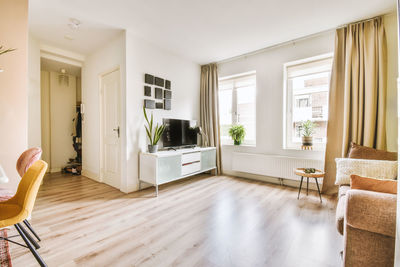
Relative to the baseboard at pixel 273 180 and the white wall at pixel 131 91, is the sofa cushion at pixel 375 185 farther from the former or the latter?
the white wall at pixel 131 91

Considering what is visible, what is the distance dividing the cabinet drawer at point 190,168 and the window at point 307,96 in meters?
1.78

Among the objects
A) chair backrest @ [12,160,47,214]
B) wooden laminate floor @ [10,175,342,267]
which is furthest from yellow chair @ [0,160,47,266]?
wooden laminate floor @ [10,175,342,267]

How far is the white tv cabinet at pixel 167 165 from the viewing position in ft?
9.41

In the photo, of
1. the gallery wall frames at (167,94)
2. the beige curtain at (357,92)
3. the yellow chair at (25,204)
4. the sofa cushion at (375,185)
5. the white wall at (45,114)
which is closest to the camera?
the yellow chair at (25,204)

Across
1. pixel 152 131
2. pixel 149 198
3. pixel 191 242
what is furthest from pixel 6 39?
pixel 191 242

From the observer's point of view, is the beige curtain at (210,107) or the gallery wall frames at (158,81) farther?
the beige curtain at (210,107)

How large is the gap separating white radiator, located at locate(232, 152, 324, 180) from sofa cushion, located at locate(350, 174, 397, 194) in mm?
1721

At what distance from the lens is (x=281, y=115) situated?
3418 millimetres

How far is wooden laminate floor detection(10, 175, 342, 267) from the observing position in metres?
1.43

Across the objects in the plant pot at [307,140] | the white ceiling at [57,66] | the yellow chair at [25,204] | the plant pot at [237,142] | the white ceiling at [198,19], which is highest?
the white ceiling at [198,19]

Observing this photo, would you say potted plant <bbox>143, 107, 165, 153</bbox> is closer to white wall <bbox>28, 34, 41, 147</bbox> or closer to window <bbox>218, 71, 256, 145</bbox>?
window <bbox>218, 71, 256, 145</bbox>

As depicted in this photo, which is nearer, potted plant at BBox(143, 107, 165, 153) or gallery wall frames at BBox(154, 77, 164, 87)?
potted plant at BBox(143, 107, 165, 153)

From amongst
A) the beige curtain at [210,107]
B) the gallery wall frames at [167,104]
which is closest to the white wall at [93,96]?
the gallery wall frames at [167,104]

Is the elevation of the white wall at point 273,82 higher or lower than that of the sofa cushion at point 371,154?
higher
